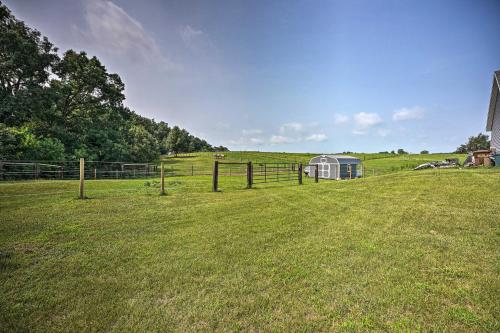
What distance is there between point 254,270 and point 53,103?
1218 inches

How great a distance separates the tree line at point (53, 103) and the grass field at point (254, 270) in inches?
757

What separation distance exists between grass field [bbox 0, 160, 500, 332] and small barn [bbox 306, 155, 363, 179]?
20814 mm

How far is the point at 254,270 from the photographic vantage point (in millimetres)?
3586

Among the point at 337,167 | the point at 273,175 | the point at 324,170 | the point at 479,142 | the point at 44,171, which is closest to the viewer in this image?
the point at 44,171

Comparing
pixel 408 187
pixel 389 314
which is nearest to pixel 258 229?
pixel 389 314

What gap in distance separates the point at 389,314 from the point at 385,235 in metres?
2.95

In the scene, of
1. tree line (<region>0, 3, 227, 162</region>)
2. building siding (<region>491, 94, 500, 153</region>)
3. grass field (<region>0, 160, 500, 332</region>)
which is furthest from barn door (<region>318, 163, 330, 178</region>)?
tree line (<region>0, 3, 227, 162</region>)

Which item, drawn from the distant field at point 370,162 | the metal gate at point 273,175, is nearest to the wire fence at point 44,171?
the distant field at point 370,162

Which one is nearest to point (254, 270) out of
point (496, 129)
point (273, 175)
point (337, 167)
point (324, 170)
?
point (273, 175)

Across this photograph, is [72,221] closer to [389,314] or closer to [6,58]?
[389,314]

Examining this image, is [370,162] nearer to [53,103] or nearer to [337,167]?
[337,167]

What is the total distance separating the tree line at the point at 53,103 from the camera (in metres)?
20.9

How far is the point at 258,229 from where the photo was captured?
572cm

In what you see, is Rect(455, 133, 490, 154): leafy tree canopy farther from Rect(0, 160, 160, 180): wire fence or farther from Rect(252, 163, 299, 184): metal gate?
Rect(0, 160, 160, 180): wire fence
